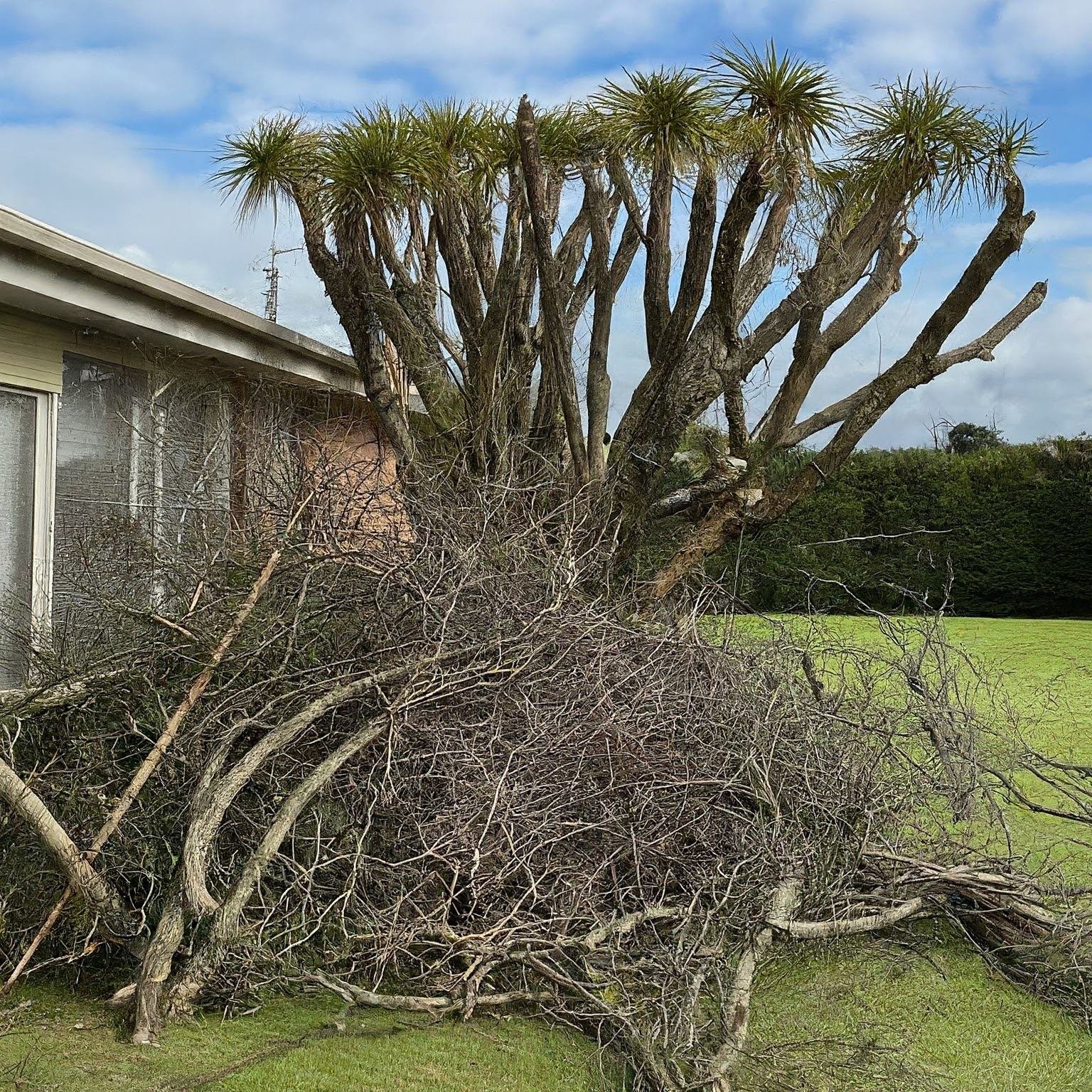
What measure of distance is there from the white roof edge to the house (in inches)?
0.5

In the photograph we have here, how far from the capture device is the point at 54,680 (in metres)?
5.01

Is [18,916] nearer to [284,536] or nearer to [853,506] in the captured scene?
[284,536]

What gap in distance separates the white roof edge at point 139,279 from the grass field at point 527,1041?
471 centimetres

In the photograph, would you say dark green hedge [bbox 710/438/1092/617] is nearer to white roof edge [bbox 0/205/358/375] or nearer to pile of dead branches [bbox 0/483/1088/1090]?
white roof edge [bbox 0/205/358/375]

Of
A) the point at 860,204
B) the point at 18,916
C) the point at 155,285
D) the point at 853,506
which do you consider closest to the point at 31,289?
the point at 155,285

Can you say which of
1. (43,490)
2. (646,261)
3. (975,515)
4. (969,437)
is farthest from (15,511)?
(969,437)

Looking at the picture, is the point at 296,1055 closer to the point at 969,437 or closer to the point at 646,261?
the point at 646,261

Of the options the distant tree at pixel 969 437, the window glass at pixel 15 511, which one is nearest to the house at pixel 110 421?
the window glass at pixel 15 511

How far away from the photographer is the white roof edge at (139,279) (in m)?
7.33

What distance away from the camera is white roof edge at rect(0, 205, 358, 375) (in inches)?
289

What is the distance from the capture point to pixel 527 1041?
4.38 metres

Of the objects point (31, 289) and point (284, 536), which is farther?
point (31, 289)

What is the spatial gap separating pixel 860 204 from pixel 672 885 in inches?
293

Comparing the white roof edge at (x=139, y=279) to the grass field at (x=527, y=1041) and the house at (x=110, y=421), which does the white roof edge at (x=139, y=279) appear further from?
the grass field at (x=527, y=1041)
